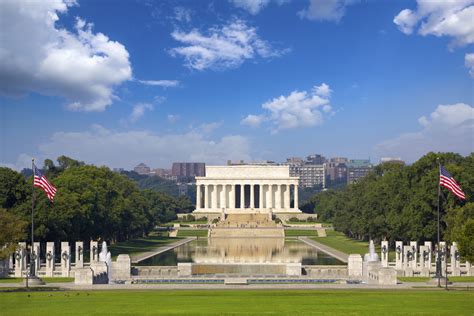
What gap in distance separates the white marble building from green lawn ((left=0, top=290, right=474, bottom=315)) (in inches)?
4570

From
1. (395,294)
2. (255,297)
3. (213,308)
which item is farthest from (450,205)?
(213,308)

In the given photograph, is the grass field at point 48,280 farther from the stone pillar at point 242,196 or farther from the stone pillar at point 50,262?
the stone pillar at point 242,196

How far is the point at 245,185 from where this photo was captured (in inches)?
5920

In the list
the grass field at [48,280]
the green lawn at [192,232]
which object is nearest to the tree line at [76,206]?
the grass field at [48,280]

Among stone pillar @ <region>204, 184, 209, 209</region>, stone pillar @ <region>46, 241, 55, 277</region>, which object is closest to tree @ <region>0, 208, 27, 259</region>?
stone pillar @ <region>46, 241, 55, 277</region>

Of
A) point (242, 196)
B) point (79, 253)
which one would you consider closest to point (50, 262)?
point (79, 253)

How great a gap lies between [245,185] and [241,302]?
125 m

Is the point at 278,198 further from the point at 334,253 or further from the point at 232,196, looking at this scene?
the point at 334,253

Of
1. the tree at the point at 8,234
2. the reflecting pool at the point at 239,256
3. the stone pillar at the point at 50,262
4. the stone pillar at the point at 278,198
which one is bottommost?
the reflecting pool at the point at 239,256

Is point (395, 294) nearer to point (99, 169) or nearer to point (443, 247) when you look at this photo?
point (443, 247)

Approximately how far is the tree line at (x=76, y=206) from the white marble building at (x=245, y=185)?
189 ft

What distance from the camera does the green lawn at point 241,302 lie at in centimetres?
2277

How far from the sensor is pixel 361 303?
989 inches

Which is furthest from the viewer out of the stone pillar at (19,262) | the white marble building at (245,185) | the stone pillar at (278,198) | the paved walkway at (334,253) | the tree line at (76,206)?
the stone pillar at (278,198)
